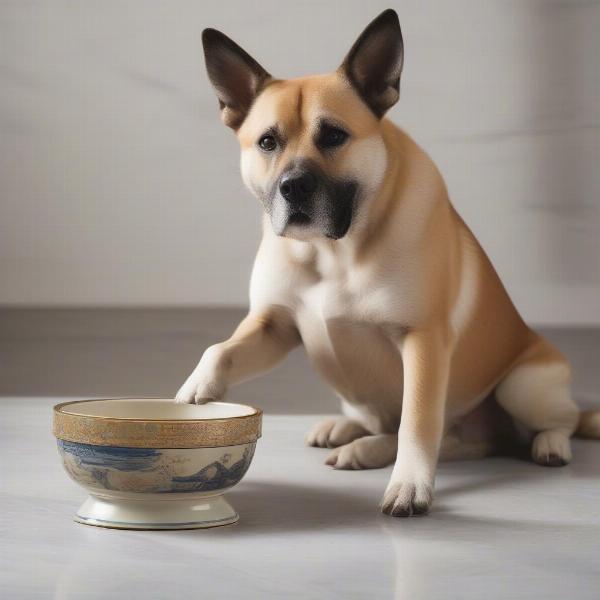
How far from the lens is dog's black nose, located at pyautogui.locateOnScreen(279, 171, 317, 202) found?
57.7 inches

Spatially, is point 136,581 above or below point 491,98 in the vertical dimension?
below

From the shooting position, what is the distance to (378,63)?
159cm

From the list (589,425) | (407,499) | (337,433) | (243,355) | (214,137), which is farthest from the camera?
(214,137)

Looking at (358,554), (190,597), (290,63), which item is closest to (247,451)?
(358,554)

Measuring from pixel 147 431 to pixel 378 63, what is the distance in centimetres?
70

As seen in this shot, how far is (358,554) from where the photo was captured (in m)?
1.22

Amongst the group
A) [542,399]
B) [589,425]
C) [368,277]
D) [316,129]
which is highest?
[316,129]

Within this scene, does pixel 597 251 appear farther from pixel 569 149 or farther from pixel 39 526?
pixel 39 526

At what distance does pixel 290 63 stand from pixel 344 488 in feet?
8.68

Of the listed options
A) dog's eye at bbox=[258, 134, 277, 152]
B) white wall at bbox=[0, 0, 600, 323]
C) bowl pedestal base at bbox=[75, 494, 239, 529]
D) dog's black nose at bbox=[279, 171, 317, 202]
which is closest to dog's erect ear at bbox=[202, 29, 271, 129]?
dog's eye at bbox=[258, 134, 277, 152]

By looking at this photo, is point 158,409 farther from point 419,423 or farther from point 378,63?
point 378,63

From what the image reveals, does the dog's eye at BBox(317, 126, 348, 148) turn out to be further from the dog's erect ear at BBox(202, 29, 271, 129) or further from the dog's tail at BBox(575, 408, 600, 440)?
the dog's tail at BBox(575, 408, 600, 440)

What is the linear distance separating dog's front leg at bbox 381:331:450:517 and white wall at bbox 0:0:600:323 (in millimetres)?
2442

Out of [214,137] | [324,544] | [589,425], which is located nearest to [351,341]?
[324,544]
